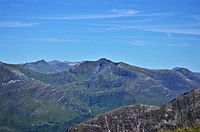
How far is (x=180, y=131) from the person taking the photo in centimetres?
18275

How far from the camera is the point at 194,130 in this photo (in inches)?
6767

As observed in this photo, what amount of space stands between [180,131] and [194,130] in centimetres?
1176
